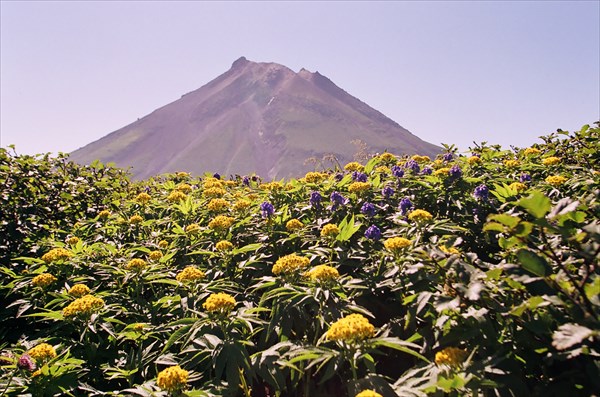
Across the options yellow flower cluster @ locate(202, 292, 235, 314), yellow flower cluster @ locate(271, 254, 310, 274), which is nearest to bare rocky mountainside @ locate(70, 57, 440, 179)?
yellow flower cluster @ locate(271, 254, 310, 274)

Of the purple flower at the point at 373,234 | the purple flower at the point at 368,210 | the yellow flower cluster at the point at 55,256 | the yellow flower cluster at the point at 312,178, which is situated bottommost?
the yellow flower cluster at the point at 55,256

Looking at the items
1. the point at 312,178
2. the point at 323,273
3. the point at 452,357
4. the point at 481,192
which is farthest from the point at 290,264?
the point at 312,178

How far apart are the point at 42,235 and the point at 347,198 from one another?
4.09 meters

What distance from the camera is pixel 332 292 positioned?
2656 millimetres

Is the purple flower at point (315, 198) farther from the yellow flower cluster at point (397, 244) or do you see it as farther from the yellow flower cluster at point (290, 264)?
the yellow flower cluster at point (397, 244)

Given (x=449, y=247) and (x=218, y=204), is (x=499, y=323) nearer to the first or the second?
(x=449, y=247)

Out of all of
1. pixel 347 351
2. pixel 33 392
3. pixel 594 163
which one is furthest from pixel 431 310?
pixel 594 163

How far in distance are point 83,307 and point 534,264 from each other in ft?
9.03

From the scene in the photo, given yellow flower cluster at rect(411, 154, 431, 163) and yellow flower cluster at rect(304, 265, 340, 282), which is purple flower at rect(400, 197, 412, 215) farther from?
yellow flower cluster at rect(411, 154, 431, 163)

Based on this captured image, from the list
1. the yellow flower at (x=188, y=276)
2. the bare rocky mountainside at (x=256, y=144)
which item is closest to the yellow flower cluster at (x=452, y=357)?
the yellow flower at (x=188, y=276)

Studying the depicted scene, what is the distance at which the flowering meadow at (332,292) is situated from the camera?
1.82 meters

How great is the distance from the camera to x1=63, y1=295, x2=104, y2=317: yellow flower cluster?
2852mm

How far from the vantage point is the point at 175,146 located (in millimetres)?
187250

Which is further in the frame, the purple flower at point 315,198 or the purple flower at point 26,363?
the purple flower at point 315,198
